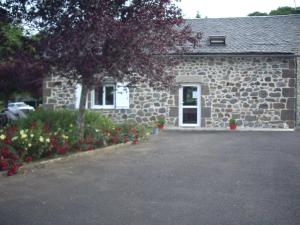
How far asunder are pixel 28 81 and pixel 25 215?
5970 mm

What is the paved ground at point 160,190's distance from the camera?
15.2 feet

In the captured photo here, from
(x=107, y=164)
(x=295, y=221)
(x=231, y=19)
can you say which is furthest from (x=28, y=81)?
(x=231, y=19)

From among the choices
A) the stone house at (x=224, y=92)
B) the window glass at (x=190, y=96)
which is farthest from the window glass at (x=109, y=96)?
the window glass at (x=190, y=96)

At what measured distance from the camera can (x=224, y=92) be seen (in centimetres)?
1709

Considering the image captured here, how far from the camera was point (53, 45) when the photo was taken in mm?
8727

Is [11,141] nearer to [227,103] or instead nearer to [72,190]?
[72,190]

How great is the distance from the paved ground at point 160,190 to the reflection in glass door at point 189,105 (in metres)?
7.75

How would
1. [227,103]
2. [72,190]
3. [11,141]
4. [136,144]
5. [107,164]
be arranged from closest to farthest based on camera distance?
[72,190]
[11,141]
[107,164]
[136,144]
[227,103]

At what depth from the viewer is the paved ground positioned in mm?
4645

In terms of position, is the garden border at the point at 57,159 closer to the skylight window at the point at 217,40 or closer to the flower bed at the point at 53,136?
the flower bed at the point at 53,136

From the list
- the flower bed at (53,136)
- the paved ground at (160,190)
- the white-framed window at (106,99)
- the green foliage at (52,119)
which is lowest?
the paved ground at (160,190)

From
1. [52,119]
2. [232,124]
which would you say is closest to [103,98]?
[232,124]

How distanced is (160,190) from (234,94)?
1177 centimetres

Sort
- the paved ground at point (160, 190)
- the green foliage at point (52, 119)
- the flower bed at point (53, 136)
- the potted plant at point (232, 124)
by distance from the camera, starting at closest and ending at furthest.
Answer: the paved ground at point (160, 190) → the flower bed at point (53, 136) → the green foliage at point (52, 119) → the potted plant at point (232, 124)
